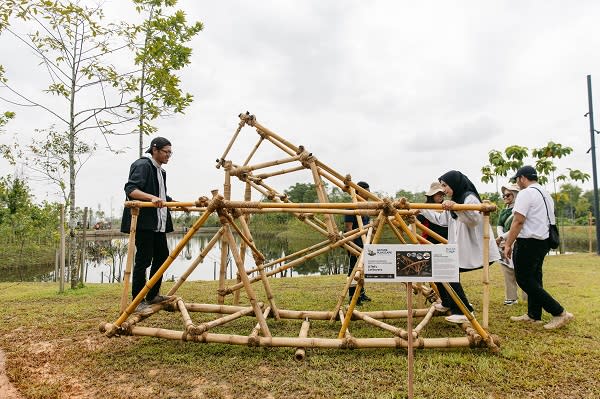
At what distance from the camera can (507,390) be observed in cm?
291

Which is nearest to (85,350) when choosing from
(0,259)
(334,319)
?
(334,319)

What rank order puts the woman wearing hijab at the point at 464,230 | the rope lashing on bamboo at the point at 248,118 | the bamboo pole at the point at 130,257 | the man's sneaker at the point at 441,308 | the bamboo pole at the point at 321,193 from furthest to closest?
the rope lashing on bamboo at the point at 248,118 < the bamboo pole at the point at 321,193 < the man's sneaker at the point at 441,308 < the woman wearing hijab at the point at 464,230 < the bamboo pole at the point at 130,257

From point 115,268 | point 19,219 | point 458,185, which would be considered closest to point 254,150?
point 458,185

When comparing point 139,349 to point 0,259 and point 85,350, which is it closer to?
point 85,350

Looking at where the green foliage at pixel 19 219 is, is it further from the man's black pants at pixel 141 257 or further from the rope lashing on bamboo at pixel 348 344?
the rope lashing on bamboo at pixel 348 344

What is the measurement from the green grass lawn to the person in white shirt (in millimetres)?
285

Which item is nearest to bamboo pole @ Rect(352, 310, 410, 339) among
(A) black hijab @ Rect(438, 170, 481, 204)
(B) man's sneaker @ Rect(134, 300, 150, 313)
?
(A) black hijab @ Rect(438, 170, 481, 204)

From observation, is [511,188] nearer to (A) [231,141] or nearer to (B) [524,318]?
(B) [524,318]

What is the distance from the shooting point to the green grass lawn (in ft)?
9.70

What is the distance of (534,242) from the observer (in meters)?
4.45

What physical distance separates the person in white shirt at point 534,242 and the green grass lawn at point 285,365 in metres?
0.28

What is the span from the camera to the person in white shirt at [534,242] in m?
4.38

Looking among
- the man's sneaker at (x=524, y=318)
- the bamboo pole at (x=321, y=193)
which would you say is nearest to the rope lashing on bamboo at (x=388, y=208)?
the bamboo pole at (x=321, y=193)

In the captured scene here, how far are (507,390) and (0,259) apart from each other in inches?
1005
